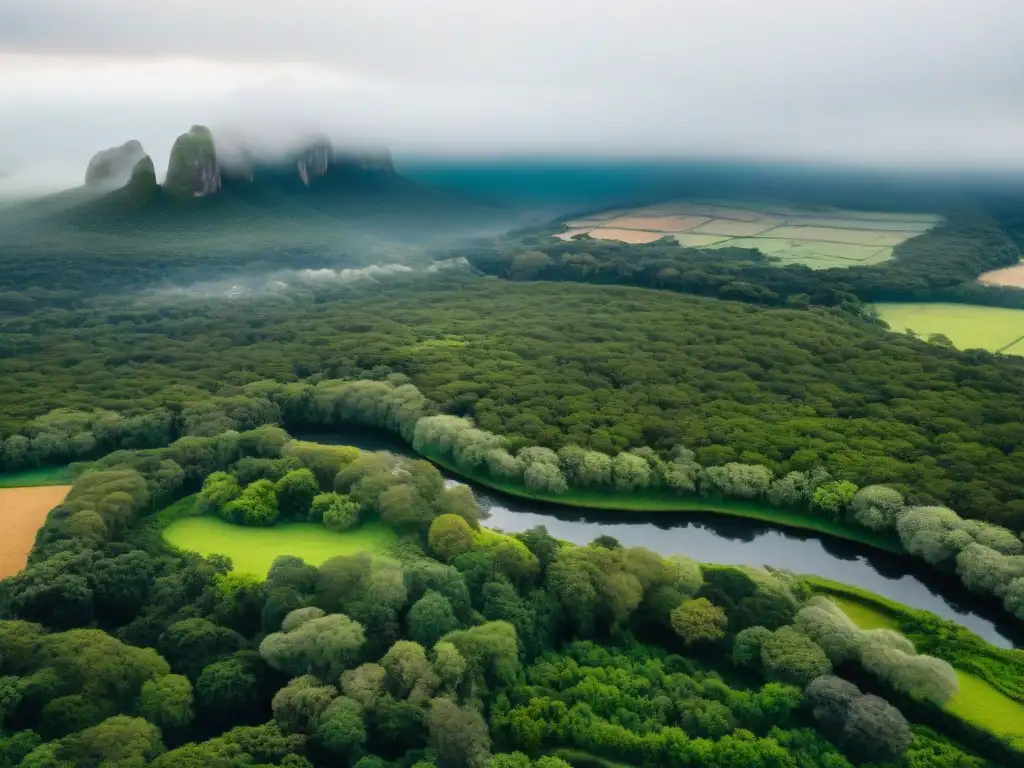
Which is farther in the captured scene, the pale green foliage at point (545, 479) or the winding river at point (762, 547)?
the pale green foliage at point (545, 479)

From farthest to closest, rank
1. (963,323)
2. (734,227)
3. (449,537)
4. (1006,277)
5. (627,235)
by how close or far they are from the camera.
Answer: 1. (734,227)
2. (627,235)
3. (1006,277)
4. (963,323)
5. (449,537)

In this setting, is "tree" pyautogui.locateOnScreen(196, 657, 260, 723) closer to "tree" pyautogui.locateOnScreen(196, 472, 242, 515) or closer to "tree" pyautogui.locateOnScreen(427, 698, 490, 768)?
"tree" pyautogui.locateOnScreen(427, 698, 490, 768)

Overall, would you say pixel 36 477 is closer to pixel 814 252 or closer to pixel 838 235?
pixel 814 252

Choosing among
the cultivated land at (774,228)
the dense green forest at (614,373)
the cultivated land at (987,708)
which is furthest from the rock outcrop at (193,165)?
the cultivated land at (987,708)

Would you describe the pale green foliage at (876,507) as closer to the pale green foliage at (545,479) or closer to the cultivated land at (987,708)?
the cultivated land at (987,708)

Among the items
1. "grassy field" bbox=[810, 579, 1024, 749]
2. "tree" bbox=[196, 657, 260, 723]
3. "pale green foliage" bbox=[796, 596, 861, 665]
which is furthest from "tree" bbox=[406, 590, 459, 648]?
"grassy field" bbox=[810, 579, 1024, 749]

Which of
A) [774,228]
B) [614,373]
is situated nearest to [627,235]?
[774,228]
